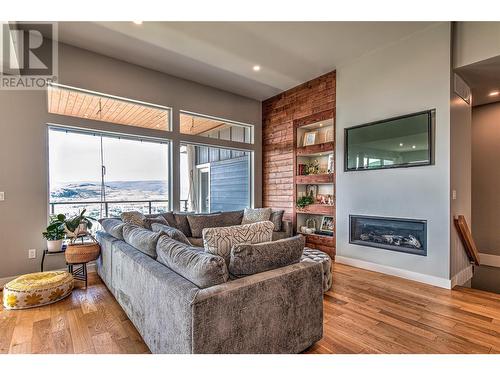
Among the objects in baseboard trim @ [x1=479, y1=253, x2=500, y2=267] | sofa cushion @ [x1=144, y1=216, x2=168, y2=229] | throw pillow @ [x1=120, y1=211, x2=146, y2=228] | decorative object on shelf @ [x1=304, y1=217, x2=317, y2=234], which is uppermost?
throw pillow @ [x1=120, y1=211, x2=146, y2=228]

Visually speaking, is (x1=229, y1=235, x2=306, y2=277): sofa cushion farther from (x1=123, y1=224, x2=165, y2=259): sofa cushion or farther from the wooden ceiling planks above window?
the wooden ceiling planks above window

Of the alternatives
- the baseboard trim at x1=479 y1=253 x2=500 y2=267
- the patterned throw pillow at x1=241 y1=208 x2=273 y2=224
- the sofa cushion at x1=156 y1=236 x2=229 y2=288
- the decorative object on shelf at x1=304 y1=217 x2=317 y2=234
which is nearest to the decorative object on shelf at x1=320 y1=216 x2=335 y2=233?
the decorative object on shelf at x1=304 y1=217 x2=317 y2=234

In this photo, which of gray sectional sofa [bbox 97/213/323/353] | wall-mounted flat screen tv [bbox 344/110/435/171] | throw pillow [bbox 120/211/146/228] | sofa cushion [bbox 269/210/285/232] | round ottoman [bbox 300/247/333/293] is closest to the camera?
gray sectional sofa [bbox 97/213/323/353]

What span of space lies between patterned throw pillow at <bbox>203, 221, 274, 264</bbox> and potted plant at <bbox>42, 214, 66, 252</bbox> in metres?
2.56

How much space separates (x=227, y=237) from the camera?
73.0 inches

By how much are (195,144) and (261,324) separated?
12.9 ft

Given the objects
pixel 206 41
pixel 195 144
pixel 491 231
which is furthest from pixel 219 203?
pixel 491 231

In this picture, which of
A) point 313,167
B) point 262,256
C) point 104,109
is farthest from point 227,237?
point 313,167

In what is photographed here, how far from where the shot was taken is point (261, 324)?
151 centimetres

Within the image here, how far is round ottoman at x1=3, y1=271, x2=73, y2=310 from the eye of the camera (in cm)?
250

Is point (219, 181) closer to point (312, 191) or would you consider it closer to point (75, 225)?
point (312, 191)

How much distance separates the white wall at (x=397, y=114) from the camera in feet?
10.2

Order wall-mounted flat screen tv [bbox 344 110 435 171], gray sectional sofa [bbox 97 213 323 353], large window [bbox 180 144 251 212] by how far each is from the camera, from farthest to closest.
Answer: large window [bbox 180 144 251 212] → wall-mounted flat screen tv [bbox 344 110 435 171] → gray sectional sofa [bbox 97 213 323 353]

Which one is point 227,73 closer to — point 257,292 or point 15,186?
point 15,186
